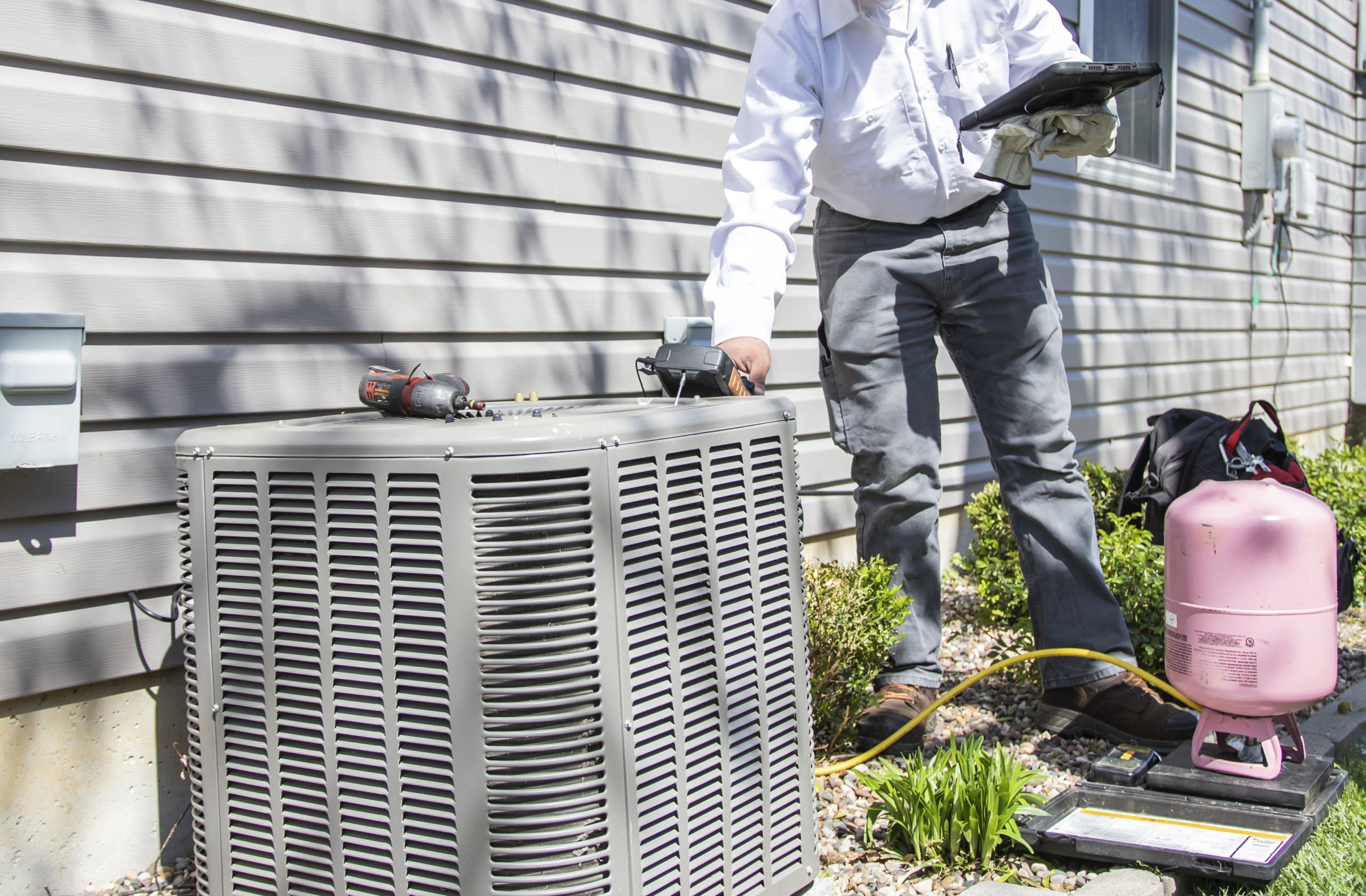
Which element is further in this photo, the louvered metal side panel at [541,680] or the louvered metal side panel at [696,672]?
the louvered metal side panel at [696,672]

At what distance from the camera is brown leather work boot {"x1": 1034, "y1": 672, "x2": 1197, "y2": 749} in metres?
2.81

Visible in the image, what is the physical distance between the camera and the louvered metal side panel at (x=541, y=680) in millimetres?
1606

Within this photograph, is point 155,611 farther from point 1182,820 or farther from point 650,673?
point 1182,820

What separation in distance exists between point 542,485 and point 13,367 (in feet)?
3.87

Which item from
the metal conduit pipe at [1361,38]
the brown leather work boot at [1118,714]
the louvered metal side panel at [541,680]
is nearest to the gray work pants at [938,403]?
the brown leather work boot at [1118,714]

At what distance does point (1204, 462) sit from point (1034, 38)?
1549mm

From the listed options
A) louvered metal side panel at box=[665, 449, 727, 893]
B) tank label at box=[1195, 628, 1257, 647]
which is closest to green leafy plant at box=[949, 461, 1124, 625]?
tank label at box=[1195, 628, 1257, 647]

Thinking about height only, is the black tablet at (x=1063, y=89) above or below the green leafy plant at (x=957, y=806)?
above

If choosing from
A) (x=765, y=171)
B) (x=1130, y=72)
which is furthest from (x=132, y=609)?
(x=1130, y=72)

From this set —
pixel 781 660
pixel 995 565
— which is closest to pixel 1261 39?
pixel 995 565

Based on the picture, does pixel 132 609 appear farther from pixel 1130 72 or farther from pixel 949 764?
pixel 1130 72

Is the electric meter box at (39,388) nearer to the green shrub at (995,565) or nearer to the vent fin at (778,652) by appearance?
the vent fin at (778,652)

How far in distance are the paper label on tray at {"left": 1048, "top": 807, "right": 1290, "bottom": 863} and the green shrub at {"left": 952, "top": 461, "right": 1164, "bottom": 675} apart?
2.83 feet

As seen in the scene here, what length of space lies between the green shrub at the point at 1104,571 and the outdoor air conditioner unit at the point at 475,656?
60.5 inches
